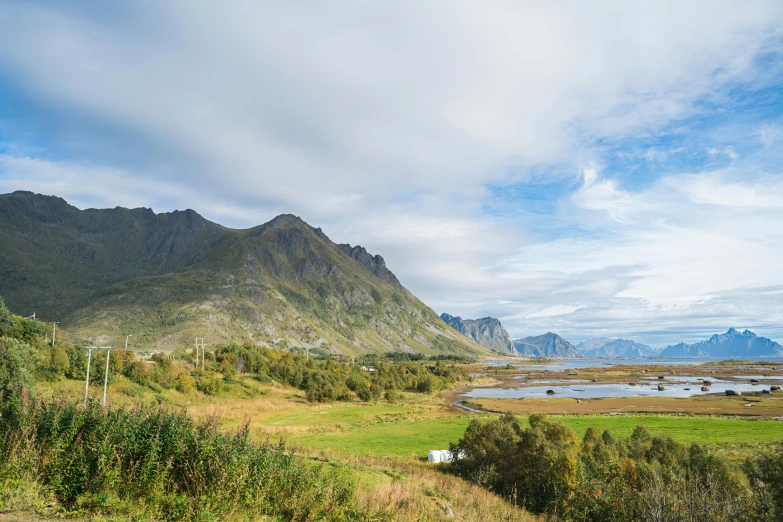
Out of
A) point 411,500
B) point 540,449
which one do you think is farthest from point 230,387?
point 411,500

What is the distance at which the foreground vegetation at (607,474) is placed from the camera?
15.4 m

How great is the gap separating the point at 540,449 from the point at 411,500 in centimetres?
1354

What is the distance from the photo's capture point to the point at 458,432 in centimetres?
5791

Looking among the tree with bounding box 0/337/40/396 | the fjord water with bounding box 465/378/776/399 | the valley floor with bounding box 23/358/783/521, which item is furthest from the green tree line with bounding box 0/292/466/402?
the fjord water with bounding box 465/378/776/399

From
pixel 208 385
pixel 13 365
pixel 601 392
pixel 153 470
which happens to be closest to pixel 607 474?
pixel 153 470

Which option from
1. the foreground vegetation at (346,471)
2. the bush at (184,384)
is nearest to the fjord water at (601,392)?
the foreground vegetation at (346,471)

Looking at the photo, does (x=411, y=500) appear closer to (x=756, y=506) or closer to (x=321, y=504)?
(x=321, y=504)

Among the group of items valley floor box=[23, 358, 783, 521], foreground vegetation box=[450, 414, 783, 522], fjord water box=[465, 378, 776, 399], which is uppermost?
foreground vegetation box=[450, 414, 783, 522]

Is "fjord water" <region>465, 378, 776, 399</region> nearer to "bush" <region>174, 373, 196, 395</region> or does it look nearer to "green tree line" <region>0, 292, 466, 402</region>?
"green tree line" <region>0, 292, 466, 402</region>

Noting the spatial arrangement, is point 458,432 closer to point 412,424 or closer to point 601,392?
point 412,424

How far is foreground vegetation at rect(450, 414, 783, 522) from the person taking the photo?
1536cm

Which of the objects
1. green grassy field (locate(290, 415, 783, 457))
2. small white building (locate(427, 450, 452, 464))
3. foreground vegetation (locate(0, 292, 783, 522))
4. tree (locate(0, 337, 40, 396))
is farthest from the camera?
green grassy field (locate(290, 415, 783, 457))

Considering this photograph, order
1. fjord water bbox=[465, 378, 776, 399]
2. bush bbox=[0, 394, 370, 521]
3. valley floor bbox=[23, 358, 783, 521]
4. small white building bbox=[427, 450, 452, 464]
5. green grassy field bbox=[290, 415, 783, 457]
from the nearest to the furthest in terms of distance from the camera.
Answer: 1. bush bbox=[0, 394, 370, 521]
2. valley floor bbox=[23, 358, 783, 521]
3. small white building bbox=[427, 450, 452, 464]
4. green grassy field bbox=[290, 415, 783, 457]
5. fjord water bbox=[465, 378, 776, 399]

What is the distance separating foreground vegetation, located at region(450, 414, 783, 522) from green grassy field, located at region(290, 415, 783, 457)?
14.9m
